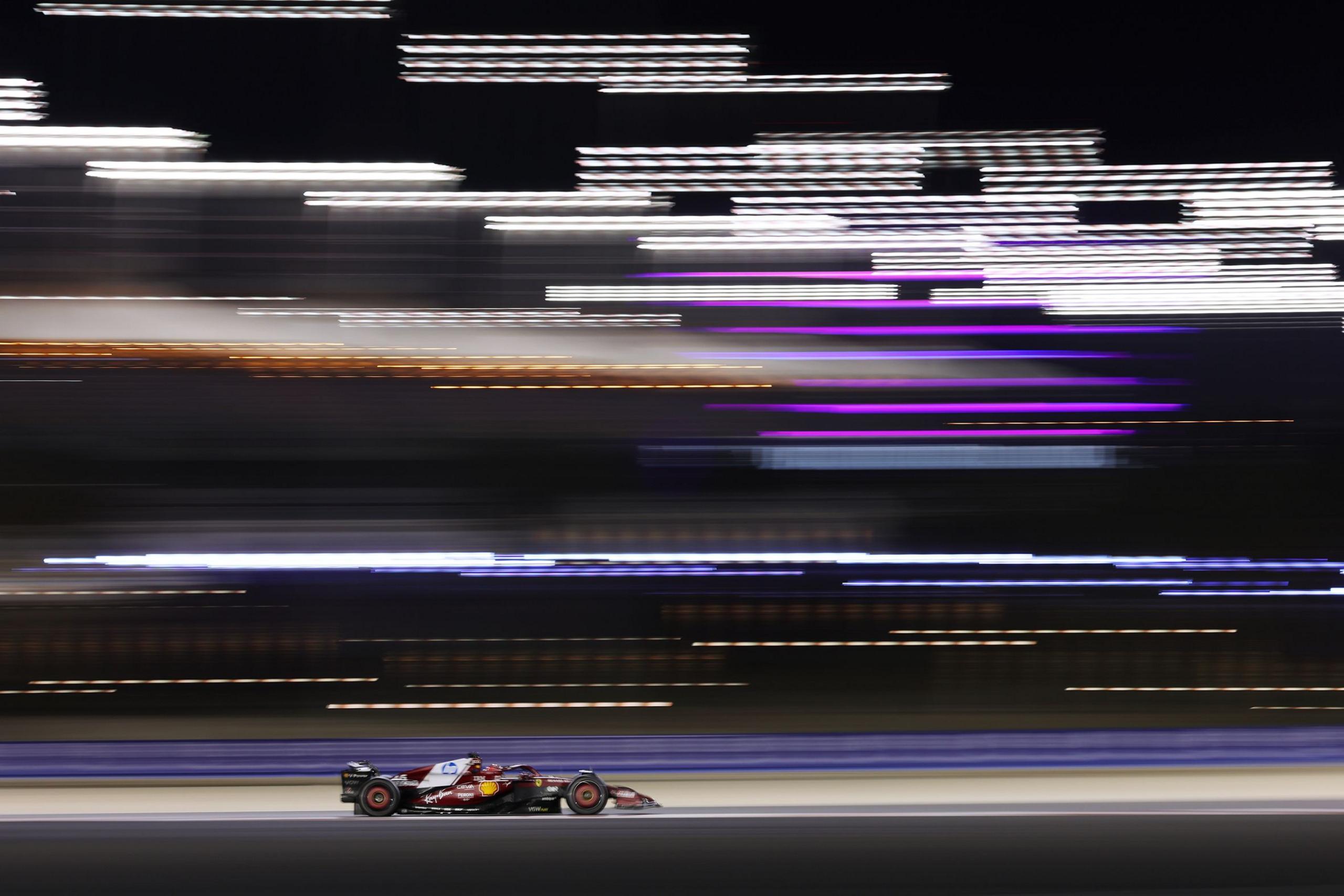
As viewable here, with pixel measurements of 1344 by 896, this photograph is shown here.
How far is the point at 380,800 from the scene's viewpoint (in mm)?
7570

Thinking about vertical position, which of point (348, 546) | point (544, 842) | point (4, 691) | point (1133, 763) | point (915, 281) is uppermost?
point (915, 281)

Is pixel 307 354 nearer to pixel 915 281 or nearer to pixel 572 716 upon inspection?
pixel 572 716

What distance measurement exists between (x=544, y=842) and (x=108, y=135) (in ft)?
60.7

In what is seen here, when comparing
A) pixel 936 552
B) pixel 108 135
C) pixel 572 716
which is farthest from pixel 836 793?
pixel 108 135

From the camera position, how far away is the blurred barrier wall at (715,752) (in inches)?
377

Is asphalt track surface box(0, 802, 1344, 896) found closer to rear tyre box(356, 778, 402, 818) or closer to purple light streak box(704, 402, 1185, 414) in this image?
rear tyre box(356, 778, 402, 818)

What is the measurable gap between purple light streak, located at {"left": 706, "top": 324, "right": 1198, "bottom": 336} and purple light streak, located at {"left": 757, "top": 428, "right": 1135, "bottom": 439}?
6.06 feet

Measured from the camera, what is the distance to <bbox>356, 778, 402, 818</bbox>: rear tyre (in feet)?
24.8

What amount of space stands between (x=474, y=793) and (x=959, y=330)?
16.0m

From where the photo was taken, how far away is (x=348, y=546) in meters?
18.9

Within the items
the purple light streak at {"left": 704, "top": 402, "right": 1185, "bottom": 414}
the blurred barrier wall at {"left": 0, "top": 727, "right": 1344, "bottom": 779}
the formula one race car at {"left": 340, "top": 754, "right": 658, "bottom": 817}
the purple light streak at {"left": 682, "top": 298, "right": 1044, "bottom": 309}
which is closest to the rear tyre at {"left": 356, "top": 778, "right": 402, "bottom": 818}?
the formula one race car at {"left": 340, "top": 754, "right": 658, "bottom": 817}

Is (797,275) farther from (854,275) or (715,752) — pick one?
(715,752)

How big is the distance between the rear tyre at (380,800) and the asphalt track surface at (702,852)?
3.5 inches

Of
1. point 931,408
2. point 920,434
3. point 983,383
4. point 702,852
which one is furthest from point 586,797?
point 983,383
